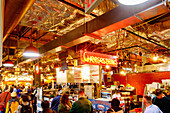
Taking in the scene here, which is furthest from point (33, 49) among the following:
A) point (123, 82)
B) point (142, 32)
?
point (123, 82)

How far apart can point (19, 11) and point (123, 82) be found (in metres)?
14.0

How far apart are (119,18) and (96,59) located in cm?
235

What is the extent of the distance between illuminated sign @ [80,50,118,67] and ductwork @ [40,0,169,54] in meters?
0.62

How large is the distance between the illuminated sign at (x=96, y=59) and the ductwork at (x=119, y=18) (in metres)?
0.62

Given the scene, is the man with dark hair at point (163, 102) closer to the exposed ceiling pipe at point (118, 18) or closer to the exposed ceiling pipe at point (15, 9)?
the exposed ceiling pipe at point (118, 18)

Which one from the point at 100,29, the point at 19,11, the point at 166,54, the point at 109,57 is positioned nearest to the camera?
the point at 19,11

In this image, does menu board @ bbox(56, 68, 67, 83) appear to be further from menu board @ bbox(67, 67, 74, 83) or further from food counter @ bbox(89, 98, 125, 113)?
food counter @ bbox(89, 98, 125, 113)

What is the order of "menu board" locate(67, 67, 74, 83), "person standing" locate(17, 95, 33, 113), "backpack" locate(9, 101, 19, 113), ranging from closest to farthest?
"person standing" locate(17, 95, 33, 113) < "backpack" locate(9, 101, 19, 113) < "menu board" locate(67, 67, 74, 83)

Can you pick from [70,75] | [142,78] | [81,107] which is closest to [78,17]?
[81,107]

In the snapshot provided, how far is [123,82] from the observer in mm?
15336

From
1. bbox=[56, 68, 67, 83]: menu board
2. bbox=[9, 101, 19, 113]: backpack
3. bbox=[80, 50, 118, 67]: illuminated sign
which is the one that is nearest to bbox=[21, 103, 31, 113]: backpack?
bbox=[9, 101, 19, 113]: backpack

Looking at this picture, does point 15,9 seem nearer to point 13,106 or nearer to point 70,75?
point 13,106

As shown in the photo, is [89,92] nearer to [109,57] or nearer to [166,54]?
[109,57]

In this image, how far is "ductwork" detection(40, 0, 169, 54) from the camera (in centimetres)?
292
